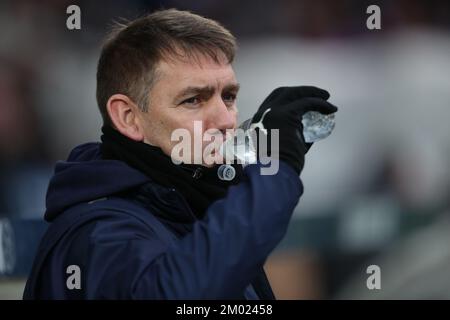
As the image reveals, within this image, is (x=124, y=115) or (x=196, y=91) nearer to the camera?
(x=196, y=91)

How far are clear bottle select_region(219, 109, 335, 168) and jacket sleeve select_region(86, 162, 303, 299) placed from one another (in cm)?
12

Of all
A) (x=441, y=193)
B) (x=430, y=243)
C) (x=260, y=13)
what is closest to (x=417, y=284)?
(x=430, y=243)

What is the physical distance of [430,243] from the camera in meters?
4.09

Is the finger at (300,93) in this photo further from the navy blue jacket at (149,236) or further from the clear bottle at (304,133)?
the navy blue jacket at (149,236)

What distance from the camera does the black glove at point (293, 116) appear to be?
162cm

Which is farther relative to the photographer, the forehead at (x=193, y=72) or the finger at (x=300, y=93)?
the forehead at (x=193, y=72)

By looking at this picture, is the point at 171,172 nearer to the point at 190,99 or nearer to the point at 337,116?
the point at 190,99

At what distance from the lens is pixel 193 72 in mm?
1824

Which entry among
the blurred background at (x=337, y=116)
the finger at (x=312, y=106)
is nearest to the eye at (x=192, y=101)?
the finger at (x=312, y=106)

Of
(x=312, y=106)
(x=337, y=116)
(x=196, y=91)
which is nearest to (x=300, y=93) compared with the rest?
(x=312, y=106)

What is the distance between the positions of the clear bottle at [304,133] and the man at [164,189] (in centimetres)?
3

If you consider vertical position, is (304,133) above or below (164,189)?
above

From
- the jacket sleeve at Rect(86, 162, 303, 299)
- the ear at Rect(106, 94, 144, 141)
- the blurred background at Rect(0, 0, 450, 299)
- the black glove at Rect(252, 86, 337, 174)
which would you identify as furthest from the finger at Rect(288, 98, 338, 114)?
the blurred background at Rect(0, 0, 450, 299)

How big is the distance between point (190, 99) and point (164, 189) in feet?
0.66
